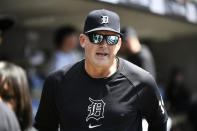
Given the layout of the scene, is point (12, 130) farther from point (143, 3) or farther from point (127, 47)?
point (143, 3)

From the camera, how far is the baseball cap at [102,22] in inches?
98.6

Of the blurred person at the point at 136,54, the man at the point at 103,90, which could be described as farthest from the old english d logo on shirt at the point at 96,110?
the blurred person at the point at 136,54

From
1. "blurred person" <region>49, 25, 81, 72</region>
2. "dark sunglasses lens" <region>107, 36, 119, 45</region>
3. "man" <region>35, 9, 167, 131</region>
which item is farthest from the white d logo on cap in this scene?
"blurred person" <region>49, 25, 81, 72</region>

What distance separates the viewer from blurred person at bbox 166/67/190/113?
8.25 metres

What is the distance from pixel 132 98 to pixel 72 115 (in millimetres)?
404

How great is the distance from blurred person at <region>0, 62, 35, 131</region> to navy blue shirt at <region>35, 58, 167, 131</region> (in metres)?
0.58

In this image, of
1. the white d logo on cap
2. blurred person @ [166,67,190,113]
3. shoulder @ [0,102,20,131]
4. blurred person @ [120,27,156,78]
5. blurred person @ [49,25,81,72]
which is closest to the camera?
shoulder @ [0,102,20,131]

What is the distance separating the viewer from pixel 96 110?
2506 mm

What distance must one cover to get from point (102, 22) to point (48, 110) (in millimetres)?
743

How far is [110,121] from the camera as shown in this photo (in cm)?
249

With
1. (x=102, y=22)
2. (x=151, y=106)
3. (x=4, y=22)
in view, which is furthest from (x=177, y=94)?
(x=102, y=22)

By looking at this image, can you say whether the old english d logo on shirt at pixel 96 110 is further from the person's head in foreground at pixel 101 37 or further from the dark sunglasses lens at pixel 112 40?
the dark sunglasses lens at pixel 112 40

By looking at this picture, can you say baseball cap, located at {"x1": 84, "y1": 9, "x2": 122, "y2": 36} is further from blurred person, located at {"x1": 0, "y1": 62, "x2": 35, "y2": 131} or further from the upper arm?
blurred person, located at {"x1": 0, "y1": 62, "x2": 35, "y2": 131}

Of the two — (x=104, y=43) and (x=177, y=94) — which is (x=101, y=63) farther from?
(x=177, y=94)
